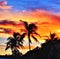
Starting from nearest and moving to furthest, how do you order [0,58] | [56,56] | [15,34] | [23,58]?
[56,56] → [23,58] → [15,34] → [0,58]

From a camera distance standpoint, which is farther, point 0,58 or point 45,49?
point 0,58

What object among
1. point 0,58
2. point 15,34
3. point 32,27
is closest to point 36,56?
point 32,27

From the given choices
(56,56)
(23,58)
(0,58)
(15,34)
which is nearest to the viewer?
(56,56)

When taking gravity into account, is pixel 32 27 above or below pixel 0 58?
above

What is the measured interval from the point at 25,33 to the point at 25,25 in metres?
2.47

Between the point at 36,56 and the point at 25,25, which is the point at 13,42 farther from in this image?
the point at 36,56

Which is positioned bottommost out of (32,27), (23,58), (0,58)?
(0,58)

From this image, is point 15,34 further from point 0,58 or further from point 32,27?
point 0,58

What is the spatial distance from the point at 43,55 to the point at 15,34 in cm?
3445

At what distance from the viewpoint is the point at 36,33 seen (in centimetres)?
6247

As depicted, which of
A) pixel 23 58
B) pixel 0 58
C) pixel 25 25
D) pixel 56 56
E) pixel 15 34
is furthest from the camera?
pixel 0 58

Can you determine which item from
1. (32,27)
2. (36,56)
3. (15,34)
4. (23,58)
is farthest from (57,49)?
(15,34)

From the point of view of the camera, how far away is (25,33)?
63.2 m

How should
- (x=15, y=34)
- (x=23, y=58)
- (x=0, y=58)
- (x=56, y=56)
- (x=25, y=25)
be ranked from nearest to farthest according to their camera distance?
1. (x=56, y=56)
2. (x=23, y=58)
3. (x=25, y=25)
4. (x=15, y=34)
5. (x=0, y=58)
